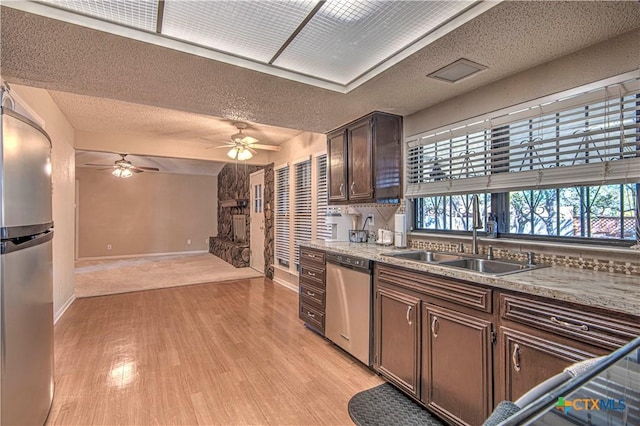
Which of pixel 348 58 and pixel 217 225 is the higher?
pixel 348 58

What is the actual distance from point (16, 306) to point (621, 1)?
3.20m

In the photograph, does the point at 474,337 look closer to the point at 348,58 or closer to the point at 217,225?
the point at 348,58

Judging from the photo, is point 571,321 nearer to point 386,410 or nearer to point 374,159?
point 386,410

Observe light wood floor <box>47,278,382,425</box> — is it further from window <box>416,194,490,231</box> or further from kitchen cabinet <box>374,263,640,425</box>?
window <box>416,194,490,231</box>

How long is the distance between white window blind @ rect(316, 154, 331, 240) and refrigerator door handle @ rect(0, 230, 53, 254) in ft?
9.99

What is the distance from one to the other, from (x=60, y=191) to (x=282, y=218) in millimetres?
3200

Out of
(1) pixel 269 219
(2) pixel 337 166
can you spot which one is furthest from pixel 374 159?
(1) pixel 269 219

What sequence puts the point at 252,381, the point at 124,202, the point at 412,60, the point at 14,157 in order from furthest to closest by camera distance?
the point at 124,202
the point at 252,381
the point at 412,60
the point at 14,157

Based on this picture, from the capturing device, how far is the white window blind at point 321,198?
14.2 feet

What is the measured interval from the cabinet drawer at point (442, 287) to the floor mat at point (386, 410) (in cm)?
Answer: 79

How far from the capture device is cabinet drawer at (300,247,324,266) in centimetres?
313

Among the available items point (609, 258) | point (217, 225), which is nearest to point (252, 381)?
point (609, 258)

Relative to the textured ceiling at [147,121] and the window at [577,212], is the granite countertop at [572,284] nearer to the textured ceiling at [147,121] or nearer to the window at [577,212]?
the window at [577,212]

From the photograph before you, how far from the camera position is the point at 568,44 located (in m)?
1.73
